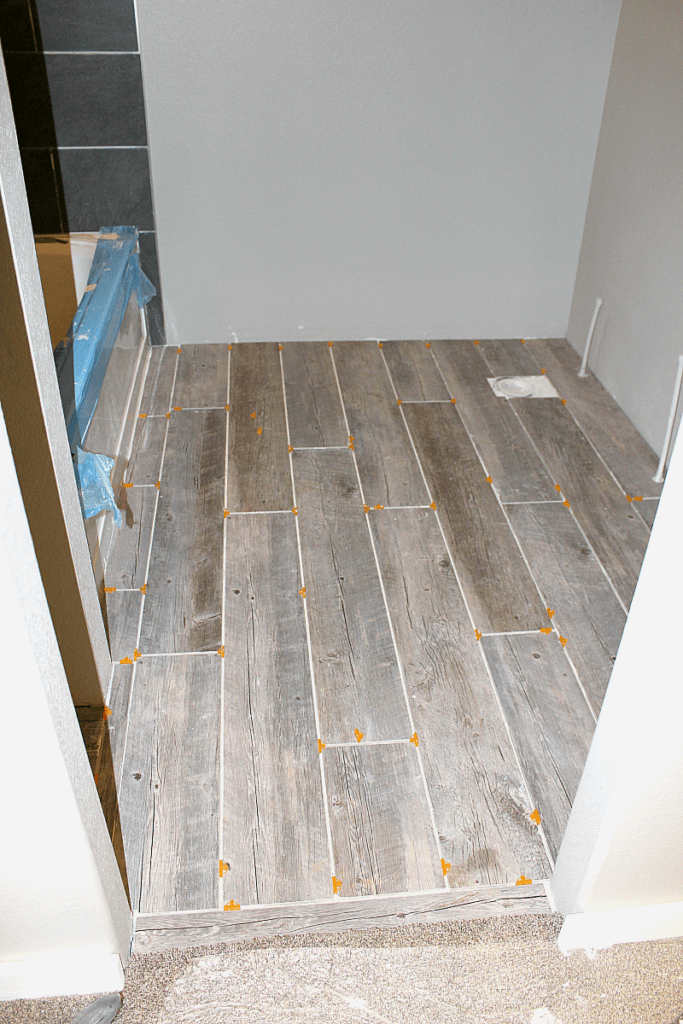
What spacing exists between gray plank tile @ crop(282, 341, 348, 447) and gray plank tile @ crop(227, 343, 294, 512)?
0.15 ft

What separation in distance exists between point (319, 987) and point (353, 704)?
25.7 inches

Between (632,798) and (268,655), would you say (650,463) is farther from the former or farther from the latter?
(632,798)

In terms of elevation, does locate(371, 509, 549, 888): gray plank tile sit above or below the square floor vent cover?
above

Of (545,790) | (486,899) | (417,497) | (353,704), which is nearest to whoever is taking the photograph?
(486,899)

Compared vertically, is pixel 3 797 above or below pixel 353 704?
above

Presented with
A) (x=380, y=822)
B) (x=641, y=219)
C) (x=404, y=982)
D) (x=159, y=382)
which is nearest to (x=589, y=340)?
(x=641, y=219)

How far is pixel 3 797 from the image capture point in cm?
111

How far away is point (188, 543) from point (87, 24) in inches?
79.5

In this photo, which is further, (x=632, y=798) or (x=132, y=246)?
(x=132, y=246)

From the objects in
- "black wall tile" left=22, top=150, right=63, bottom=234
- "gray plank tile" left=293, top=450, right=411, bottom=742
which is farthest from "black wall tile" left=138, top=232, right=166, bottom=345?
"gray plank tile" left=293, top=450, right=411, bottom=742

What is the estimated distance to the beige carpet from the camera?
1340 mm

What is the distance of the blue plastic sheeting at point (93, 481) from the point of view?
2.00m

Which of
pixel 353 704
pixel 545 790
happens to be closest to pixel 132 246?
pixel 353 704

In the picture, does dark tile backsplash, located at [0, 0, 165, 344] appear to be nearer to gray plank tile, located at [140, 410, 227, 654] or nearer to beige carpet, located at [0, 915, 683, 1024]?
gray plank tile, located at [140, 410, 227, 654]
